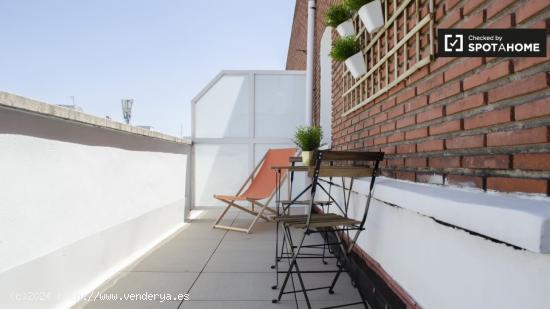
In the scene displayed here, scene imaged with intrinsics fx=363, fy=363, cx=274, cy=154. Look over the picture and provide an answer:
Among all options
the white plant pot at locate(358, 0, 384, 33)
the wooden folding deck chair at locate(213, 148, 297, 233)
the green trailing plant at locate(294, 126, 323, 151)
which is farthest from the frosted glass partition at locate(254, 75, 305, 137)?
the white plant pot at locate(358, 0, 384, 33)

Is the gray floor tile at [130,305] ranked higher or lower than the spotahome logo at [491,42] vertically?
lower

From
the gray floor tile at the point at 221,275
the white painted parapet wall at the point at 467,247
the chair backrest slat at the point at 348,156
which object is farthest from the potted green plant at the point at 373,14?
the gray floor tile at the point at 221,275

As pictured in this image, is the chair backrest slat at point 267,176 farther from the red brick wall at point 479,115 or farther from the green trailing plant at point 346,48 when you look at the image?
the red brick wall at point 479,115

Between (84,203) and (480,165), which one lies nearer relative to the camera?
(480,165)

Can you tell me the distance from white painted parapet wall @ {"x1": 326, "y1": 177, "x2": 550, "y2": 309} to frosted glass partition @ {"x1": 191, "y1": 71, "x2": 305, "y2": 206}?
12.9 feet

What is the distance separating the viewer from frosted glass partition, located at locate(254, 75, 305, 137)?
5.86 metres

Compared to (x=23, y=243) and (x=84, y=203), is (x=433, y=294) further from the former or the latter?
(x=84, y=203)

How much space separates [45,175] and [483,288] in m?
1.99

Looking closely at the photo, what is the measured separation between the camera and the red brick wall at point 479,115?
926 millimetres

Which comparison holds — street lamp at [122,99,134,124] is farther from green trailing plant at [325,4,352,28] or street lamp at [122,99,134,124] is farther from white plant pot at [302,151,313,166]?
green trailing plant at [325,4,352,28]

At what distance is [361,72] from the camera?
8.87 feet

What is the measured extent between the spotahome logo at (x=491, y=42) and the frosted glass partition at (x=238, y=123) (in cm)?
436

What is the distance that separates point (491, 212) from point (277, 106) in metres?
5.04

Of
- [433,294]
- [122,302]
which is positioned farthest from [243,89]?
[433,294]
